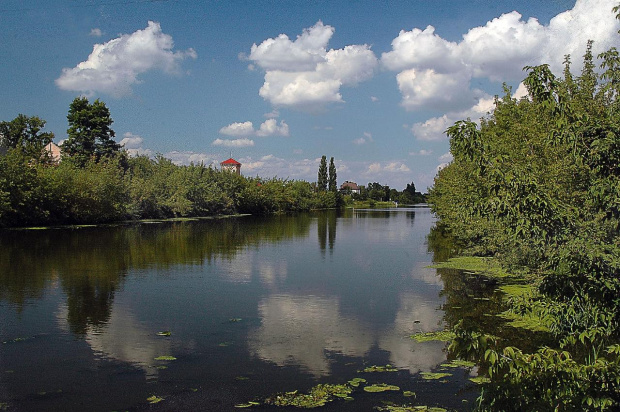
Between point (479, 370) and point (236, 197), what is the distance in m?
83.0

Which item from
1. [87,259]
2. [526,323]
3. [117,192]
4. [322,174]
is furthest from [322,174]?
[526,323]

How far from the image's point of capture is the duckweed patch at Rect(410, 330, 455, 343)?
516 inches

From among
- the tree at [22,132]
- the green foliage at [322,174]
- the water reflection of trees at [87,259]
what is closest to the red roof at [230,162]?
the green foliage at [322,174]

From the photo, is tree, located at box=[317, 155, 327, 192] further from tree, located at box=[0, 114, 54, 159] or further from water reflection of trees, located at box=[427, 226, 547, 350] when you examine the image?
water reflection of trees, located at box=[427, 226, 547, 350]

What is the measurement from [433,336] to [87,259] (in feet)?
65.8

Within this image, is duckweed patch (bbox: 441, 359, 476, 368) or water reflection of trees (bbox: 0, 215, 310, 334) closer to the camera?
duckweed patch (bbox: 441, 359, 476, 368)

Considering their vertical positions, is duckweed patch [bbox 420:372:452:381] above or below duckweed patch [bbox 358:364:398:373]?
below

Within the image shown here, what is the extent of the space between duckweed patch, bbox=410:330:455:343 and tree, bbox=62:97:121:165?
72.5 meters

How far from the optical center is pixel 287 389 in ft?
31.9

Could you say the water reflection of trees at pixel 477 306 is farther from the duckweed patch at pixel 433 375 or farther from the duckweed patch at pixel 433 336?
the duckweed patch at pixel 433 375

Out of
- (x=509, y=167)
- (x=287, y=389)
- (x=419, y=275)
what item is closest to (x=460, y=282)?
(x=419, y=275)

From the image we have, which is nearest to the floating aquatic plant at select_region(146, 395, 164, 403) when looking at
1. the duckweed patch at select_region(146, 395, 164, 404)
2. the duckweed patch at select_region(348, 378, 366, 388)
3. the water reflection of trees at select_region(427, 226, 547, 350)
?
the duckweed patch at select_region(146, 395, 164, 404)

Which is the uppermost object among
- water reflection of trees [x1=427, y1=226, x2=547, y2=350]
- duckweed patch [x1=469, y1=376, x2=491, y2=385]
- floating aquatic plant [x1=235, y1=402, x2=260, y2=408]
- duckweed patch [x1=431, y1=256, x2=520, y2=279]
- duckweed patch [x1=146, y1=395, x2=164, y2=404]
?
duckweed patch [x1=431, y1=256, x2=520, y2=279]

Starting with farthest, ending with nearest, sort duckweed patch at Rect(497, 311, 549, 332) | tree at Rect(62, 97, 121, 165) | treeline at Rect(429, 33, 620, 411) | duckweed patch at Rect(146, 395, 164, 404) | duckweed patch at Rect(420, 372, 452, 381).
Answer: tree at Rect(62, 97, 121, 165) → duckweed patch at Rect(497, 311, 549, 332) → duckweed patch at Rect(420, 372, 452, 381) → duckweed patch at Rect(146, 395, 164, 404) → treeline at Rect(429, 33, 620, 411)
